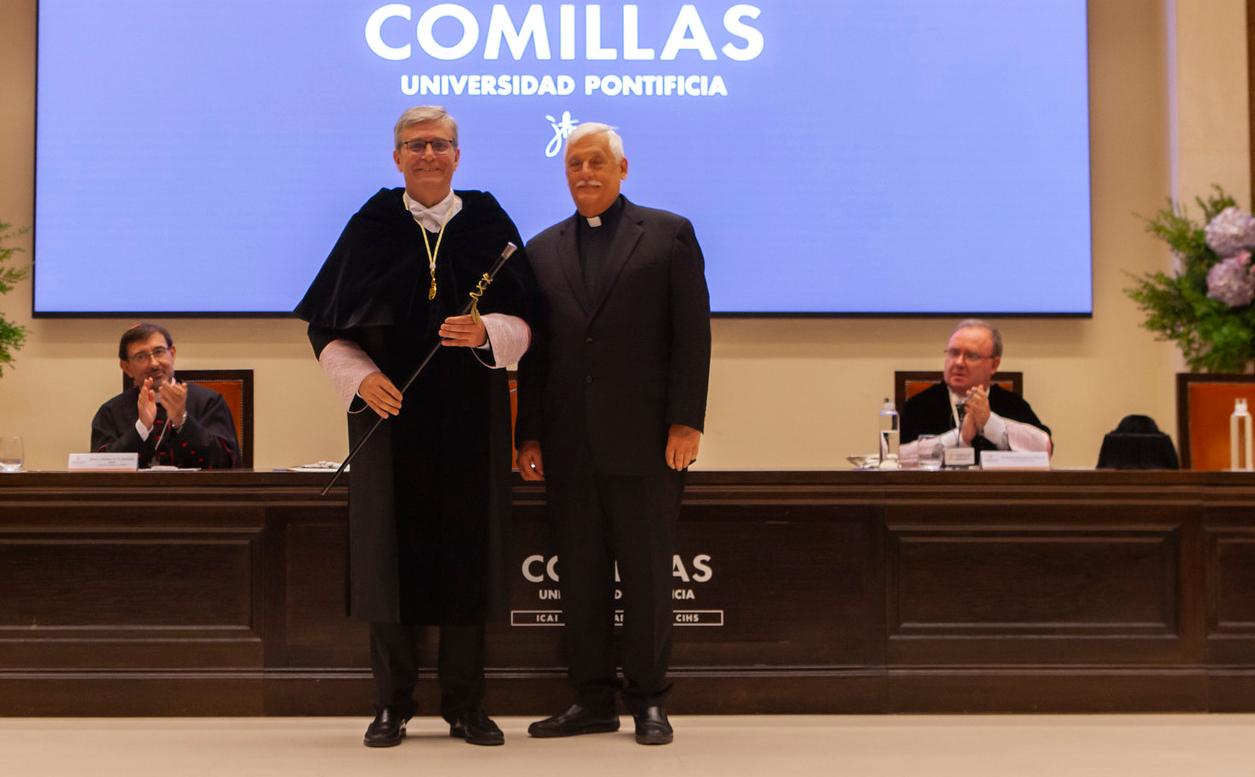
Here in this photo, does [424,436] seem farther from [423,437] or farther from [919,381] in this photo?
[919,381]

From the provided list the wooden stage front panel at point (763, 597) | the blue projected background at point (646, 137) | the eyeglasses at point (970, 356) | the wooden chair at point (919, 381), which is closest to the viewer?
the wooden stage front panel at point (763, 597)

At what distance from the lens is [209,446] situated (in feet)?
14.3

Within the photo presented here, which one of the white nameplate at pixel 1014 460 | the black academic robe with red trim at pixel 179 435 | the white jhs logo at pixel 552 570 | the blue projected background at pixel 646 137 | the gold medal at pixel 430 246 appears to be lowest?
the white jhs logo at pixel 552 570

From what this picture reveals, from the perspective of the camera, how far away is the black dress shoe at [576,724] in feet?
11.4

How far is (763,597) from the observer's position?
383 cm

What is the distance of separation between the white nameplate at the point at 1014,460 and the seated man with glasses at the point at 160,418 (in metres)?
2.57

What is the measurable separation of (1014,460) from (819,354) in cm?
233

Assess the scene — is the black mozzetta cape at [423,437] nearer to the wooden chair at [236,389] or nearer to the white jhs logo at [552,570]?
the white jhs logo at [552,570]

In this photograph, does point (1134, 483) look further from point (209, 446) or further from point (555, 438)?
point (209, 446)

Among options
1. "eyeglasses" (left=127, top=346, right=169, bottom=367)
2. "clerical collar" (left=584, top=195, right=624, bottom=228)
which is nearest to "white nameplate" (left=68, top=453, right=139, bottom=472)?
"eyeglasses" (left=127, top=346, right=169, bottom=367)

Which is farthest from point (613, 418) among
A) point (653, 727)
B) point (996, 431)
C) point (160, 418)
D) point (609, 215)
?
point (160, 418)

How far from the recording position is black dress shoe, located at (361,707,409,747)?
3357 mm

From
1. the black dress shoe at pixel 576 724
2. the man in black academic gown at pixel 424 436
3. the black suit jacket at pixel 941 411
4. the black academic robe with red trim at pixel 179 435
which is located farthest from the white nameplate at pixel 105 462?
the black suit jacket at pixel 941 411

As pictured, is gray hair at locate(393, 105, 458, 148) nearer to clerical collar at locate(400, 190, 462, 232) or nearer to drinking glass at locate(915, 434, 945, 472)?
clerical collar at locate(400, 190, 462, 232)
